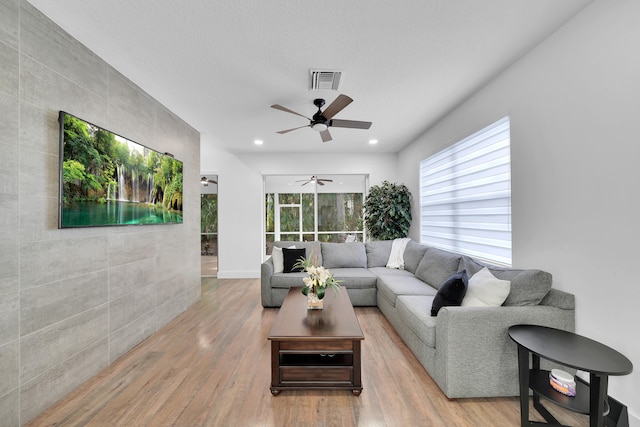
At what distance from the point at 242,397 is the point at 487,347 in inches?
70.7

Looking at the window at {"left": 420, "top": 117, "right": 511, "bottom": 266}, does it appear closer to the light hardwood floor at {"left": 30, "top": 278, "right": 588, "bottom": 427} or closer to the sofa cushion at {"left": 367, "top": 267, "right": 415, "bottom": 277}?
the sofa cushion at {"left": 367, "top": 267, "right": 415, "bottom": 277}

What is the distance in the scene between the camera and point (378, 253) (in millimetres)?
4562

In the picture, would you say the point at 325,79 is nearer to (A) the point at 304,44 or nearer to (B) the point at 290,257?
(A) the point at 304,44

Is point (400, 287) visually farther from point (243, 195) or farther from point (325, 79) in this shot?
point (243, 195)

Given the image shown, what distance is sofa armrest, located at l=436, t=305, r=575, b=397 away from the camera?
1918mm

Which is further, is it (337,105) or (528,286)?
(337,105)

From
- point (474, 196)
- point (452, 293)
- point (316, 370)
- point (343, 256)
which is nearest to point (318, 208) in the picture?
point (343, 256)

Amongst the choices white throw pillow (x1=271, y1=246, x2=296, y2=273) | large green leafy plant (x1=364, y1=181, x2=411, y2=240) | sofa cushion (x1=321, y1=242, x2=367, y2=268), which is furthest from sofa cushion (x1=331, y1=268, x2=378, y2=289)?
large green leafy plant (x1=364, y1=181, x2=411, y2=240)

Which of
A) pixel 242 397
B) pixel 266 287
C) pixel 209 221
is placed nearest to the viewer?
pixel 242 397

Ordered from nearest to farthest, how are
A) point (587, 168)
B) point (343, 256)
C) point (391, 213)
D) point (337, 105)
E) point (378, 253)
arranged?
1. point (587, 168)
2. point (337, 105)
3. point (343, 256)
4. point (378, 253)
5. point (391, 213)

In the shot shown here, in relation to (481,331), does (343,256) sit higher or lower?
higher

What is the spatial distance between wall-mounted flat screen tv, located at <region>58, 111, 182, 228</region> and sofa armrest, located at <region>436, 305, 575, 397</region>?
115 inches

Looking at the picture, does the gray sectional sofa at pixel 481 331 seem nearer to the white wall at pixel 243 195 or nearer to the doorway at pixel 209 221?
the white wall at pixel 243 195

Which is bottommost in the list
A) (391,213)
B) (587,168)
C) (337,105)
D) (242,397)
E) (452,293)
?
(242,397)
